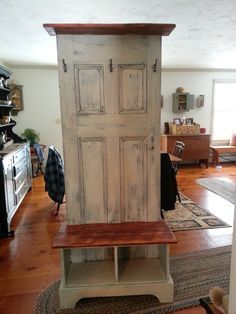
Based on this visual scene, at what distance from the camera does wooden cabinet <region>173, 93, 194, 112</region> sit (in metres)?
6.04

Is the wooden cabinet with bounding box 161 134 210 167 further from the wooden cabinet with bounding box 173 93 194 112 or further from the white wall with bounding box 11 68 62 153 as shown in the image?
the white wall with bounding box 11 68 62 153

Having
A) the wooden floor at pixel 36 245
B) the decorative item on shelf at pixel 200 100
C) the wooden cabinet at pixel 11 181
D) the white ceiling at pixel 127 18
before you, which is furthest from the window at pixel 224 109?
the wooden cabinet at pixel 11 181

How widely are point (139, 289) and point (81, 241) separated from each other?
538 millimetres

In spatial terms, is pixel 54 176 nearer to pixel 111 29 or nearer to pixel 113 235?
pixel 113 235

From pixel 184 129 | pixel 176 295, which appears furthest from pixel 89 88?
pixel 184 129

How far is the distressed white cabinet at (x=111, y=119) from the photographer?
70.4 inches

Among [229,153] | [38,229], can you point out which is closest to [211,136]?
[229,153]

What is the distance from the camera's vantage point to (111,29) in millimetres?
1738

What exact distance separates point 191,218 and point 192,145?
293 cm

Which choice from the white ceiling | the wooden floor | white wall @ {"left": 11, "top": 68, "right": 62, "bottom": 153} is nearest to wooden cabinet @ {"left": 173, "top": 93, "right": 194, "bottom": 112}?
the white ceiling

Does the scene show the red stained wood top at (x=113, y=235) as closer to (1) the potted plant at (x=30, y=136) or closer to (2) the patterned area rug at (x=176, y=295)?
(2) the patterned area rug at (x=176, y=295)

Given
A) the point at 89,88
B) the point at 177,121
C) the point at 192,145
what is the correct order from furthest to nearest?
the point at 177,121 < the point at 192,145 < the point at 89,88

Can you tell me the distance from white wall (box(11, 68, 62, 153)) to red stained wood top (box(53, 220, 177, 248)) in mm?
4143

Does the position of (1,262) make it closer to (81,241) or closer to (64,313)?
(64,313)
